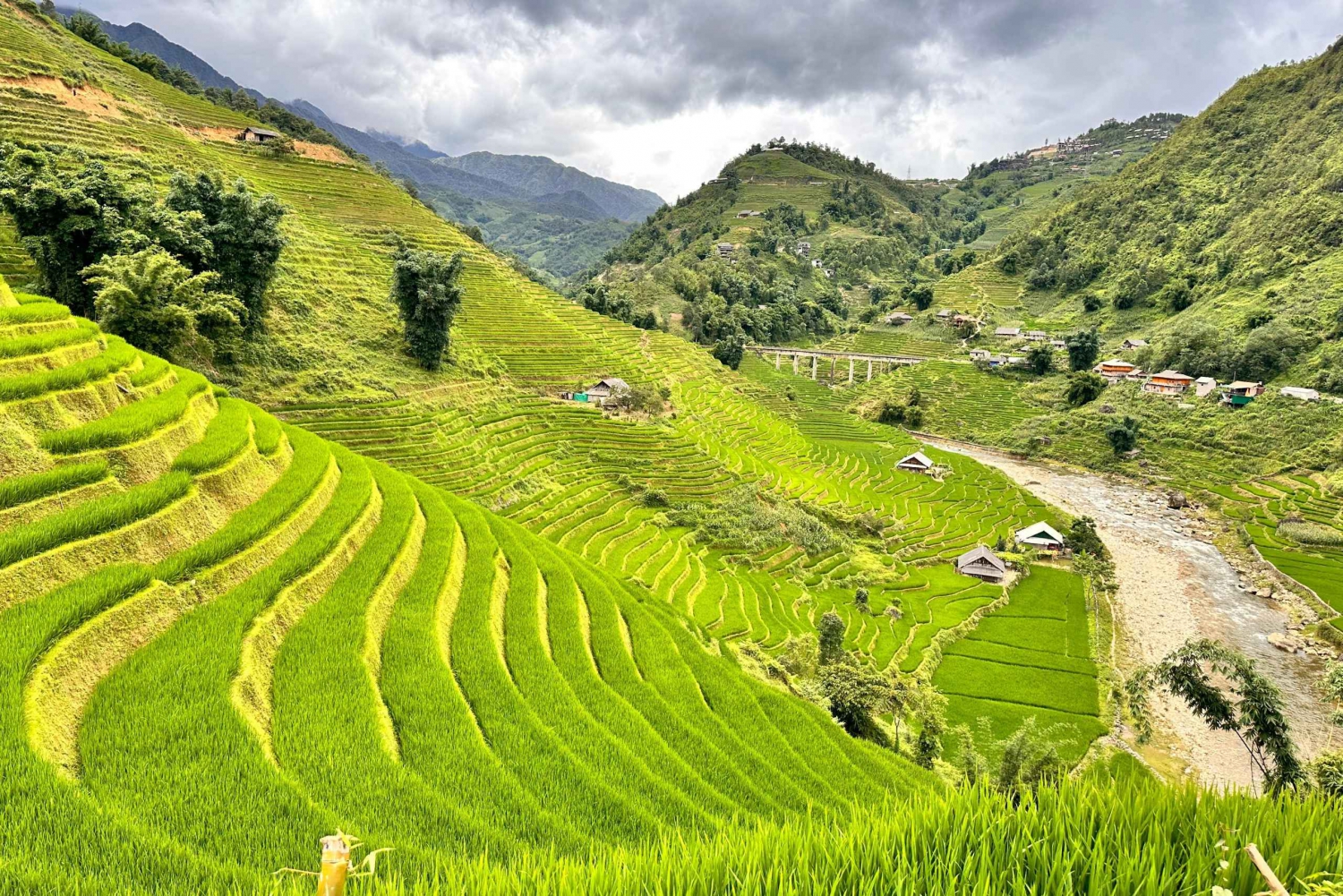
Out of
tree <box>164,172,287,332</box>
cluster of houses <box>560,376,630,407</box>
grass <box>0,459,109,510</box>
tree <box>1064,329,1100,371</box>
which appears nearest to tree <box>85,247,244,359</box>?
tree <box>164,172,287,332</box>

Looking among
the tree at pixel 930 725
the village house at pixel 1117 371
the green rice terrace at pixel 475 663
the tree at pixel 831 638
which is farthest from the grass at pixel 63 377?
the village house at pixel 1117 371

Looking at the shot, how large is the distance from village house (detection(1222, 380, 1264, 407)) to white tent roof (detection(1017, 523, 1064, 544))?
1108 inches

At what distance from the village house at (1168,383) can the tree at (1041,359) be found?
11.0 meters

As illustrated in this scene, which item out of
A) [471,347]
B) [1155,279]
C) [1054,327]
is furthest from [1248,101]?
[471,347]

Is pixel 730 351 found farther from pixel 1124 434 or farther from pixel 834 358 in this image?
pixel 1124 434

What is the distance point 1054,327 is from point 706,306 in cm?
4500

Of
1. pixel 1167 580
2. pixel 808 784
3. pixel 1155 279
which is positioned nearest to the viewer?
pixel 808 784

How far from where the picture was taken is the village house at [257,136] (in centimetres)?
4706

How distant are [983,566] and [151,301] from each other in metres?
36.4

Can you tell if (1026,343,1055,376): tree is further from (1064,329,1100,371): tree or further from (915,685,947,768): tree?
(915,685,947,768): tree

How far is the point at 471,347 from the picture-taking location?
118 feet

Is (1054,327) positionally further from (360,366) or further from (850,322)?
(360,366)

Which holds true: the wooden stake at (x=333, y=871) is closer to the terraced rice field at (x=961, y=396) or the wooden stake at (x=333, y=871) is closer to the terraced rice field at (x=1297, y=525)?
the terraced rice field at (x=1297, y=525)

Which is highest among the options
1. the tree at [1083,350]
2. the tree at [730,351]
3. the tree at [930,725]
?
the tree at [1083,350]
